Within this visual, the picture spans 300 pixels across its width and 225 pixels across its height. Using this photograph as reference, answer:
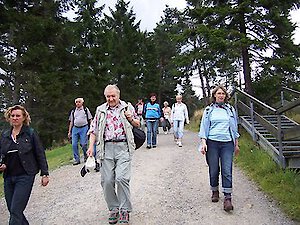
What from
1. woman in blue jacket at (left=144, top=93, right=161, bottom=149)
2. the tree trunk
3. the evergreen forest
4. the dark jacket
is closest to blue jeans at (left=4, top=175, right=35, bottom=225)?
the dark jacket

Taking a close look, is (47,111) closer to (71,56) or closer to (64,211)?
(71,56)

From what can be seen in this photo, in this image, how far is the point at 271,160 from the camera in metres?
7.43

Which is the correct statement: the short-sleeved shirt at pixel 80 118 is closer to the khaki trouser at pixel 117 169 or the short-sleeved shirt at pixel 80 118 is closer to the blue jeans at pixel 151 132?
the blue jeans at pixel 151 132

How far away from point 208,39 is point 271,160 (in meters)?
8.17

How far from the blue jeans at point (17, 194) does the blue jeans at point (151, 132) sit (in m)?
7.02

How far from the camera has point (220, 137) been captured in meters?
5.36

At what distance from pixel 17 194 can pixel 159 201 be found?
249cm

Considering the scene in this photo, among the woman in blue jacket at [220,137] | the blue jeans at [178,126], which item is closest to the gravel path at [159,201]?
the woman in blue jacket at [220,137]

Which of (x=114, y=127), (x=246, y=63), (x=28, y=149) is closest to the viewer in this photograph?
(x=28, y=149)

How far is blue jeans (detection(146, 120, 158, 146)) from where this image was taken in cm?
1120

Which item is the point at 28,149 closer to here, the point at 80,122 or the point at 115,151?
Result: the point at 115,151

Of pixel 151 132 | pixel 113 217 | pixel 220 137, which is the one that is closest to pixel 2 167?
pixel 113 217

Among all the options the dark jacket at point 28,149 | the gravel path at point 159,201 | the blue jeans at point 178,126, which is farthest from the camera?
the blue jeans at point 178,126

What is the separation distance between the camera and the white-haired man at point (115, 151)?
4.67 metres
